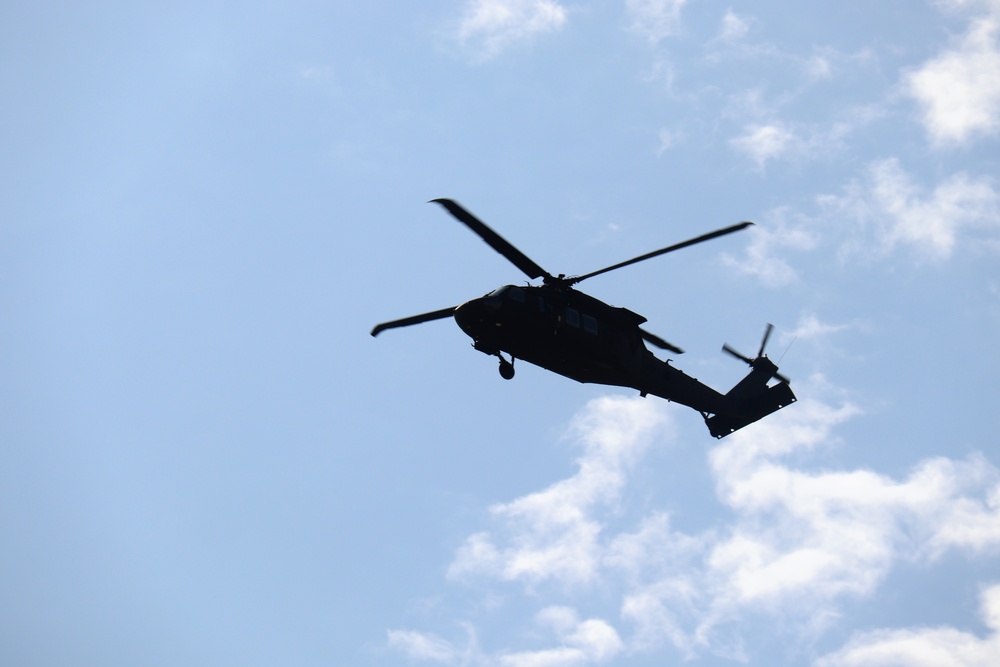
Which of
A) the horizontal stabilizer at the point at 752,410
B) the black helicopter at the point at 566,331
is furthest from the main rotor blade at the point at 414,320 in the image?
the horizontal stabilizer at the point at 752,410

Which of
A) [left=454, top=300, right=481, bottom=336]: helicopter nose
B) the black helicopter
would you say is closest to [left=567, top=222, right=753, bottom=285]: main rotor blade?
the black helicopter

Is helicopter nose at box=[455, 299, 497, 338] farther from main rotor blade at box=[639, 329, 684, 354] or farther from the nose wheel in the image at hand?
main rotor blade at box=[639, 329, 684, 354]

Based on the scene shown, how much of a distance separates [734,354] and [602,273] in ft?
34.4

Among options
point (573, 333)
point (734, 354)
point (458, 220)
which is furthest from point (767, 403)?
point (458, 220)

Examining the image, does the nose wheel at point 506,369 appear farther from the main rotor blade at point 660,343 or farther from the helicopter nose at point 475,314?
the main rotor blade at point 660,343

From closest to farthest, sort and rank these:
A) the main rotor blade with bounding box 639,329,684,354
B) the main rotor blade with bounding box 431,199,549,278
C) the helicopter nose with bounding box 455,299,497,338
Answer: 1. the main rotor blade with bounding box 431,199,549,278
2. the helicopter nose with bounding box 455,299,497,338
3. the main rotor blade with bounding box 639,329,684,354

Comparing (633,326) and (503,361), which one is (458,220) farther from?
(633,326)

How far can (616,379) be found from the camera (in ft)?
117

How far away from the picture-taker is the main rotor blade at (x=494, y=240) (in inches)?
1165

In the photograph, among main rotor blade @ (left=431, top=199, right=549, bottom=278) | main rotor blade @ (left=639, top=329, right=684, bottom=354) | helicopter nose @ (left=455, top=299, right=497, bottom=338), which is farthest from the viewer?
main rotor blade @ (left=639, top=329, right=684, bottom=354)

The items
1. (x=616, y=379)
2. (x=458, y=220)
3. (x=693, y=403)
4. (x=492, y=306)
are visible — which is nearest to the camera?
(x=458, y=220)

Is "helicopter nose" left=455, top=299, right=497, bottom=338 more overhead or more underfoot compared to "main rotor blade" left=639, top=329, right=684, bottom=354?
more underfoot

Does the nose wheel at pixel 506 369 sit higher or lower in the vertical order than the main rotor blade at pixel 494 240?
lower

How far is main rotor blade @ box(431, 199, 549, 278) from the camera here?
29594 mm
